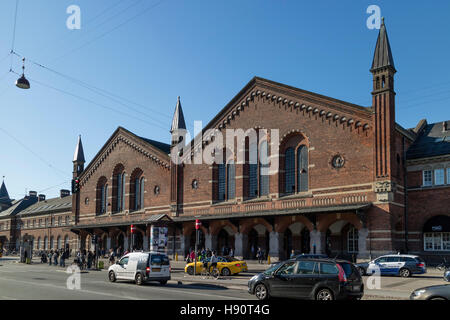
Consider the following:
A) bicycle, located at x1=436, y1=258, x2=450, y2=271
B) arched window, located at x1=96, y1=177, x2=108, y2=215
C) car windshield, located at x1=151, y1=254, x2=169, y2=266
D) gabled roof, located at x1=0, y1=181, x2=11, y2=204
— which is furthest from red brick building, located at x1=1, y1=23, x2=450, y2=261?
gabled roof, located at x1=0, y1=181, x2=11, y2=204

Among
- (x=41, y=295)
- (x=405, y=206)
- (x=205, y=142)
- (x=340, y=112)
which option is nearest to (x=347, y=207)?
(x=405, y=206)

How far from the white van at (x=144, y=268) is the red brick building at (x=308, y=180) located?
13.1 metres

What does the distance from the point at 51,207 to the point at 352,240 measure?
184ft

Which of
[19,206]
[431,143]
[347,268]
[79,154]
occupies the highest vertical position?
[79,154]

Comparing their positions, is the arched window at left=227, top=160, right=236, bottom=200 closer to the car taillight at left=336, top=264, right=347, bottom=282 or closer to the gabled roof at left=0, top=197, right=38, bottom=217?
the car taillight at left=336, top=264, right=347, bottom=282

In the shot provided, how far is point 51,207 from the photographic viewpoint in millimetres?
73062

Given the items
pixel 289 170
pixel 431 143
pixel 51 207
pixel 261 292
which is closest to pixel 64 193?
pixel 51 207

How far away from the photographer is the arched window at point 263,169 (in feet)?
122

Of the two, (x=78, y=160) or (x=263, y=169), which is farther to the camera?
(x=78, y=160)

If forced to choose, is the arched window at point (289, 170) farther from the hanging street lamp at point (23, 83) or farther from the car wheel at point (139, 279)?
the hanging street lamp at point (23, 83)

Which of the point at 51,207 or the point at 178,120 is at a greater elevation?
the point at 178,120

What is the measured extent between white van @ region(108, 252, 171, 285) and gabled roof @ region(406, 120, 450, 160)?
66.9 ft

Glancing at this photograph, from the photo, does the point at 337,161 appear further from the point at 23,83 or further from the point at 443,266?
the point at 23,83

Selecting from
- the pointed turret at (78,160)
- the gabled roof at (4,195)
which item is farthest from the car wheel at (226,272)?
the gabled roof at (4,195)
